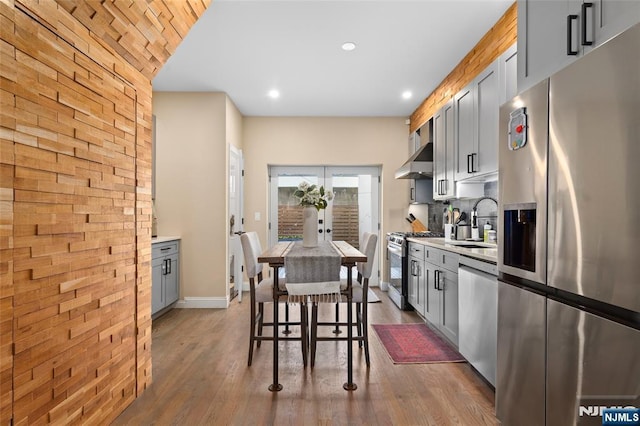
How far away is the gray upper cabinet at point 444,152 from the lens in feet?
13.0

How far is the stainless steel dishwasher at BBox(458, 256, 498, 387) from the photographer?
239 cm

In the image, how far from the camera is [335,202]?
6.04 metres

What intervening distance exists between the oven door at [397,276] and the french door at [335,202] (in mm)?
784

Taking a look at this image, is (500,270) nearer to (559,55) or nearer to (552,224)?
(552,224)

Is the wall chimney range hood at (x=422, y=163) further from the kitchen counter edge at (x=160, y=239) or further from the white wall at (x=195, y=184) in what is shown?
the kitchen counter edge at (x=160, y=239)

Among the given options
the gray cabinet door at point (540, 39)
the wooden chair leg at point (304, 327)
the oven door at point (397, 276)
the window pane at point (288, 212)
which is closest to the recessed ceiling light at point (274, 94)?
the window pane at point (288, 212)

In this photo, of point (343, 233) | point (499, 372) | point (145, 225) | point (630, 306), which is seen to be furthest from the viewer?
point (343, 233)

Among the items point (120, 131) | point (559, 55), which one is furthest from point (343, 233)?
point (559, 55)

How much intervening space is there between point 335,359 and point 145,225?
1.83m

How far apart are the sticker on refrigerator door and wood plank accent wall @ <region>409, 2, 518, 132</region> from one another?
1.30m

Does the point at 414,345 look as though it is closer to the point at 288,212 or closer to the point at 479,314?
the point at 479,314

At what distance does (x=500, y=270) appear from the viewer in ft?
6.49

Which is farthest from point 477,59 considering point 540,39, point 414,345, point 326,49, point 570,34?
point 414,345

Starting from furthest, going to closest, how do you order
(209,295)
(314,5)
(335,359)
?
(209,295), (335,359), (314,5)
